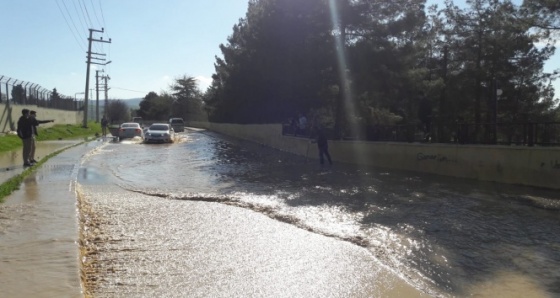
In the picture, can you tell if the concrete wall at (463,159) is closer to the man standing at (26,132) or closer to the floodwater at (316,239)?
the floodwater at (316,239)

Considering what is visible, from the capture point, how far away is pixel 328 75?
28469mm

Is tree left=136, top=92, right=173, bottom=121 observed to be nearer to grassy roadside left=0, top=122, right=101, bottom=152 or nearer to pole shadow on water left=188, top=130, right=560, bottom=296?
grassy roadside left=0, top=122, right=101, bottom=152

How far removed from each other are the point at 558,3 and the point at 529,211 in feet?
31.4

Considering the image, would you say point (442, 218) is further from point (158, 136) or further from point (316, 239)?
point (158, 136)

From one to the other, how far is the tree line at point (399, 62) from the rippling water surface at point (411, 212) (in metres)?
5.45

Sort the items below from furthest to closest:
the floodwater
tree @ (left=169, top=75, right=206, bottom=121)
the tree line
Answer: tree @ (left=169, top=75, right=206, bottom=121) → the tree line → the floodwater

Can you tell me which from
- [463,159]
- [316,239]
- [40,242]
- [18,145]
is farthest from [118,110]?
[40,242]

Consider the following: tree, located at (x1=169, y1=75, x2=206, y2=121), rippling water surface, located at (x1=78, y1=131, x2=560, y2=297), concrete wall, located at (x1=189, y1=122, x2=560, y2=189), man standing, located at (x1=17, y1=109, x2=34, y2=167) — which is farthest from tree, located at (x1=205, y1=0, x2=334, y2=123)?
tree, located at (x1=169, y1=75, x2=206, y2=121)

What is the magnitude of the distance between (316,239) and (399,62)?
63.5ft

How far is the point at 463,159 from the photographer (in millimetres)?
16375

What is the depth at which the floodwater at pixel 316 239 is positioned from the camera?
586cm

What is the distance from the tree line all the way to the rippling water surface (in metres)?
5.45

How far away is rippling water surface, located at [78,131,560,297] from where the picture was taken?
6.58 metres

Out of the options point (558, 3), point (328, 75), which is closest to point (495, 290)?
point (558, 3)
